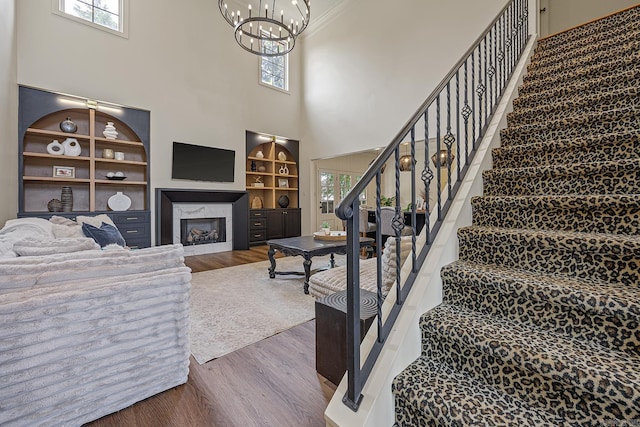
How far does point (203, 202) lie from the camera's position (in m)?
6.21

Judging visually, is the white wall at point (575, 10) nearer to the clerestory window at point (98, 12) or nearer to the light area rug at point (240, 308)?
the light area rug at point (240, 308)

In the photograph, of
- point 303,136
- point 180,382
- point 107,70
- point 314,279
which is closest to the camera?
point 180,382

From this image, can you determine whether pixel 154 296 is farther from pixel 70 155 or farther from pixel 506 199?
pixel 70 155

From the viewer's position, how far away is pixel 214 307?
2.91 m

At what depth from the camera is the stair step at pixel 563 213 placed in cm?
133

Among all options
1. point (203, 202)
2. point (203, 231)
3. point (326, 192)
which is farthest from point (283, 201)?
point (203, 231)

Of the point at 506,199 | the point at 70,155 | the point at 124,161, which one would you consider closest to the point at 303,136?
the point at 124,161

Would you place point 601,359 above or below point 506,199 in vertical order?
below

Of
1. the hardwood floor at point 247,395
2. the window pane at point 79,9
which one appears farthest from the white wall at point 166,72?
the hardwood floor at point 247,395

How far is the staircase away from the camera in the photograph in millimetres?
947

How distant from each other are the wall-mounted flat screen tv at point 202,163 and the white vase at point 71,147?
4.73ft

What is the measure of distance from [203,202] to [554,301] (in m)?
6.21

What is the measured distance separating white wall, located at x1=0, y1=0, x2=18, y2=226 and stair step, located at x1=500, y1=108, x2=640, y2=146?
5.42m

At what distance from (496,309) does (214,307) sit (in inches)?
100
